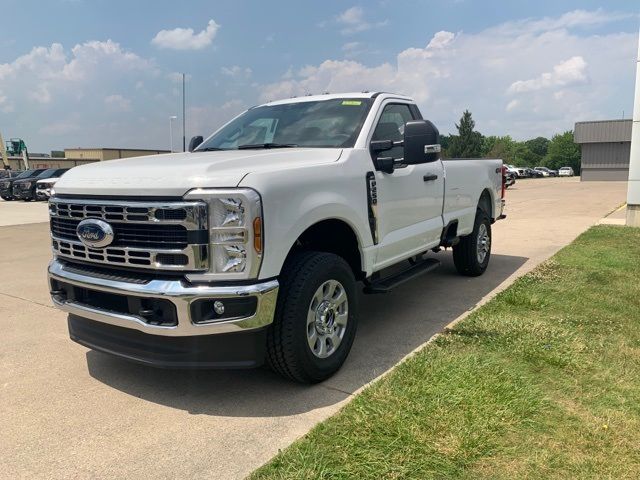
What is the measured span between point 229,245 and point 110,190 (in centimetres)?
89

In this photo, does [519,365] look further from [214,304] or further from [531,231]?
[531,231]

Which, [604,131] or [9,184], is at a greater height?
[604,131]

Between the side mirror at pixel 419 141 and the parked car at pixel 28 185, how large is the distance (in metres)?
25.5

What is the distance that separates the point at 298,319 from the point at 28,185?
27088 mm

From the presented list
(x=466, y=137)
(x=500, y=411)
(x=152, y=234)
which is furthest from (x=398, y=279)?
(x=466, y=137)

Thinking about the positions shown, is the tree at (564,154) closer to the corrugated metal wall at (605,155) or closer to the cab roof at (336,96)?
the corrugated metal wall at (605,155)

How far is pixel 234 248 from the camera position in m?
3.14

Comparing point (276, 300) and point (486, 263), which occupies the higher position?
point (276, 300)

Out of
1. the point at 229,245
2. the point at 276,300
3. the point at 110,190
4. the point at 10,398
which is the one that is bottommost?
the point at 10,398

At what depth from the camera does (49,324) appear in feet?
17.2

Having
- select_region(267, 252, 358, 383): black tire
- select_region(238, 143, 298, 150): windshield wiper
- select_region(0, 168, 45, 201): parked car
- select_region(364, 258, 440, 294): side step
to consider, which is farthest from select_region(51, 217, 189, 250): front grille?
select_region(0, 168, 45, 201): parked car

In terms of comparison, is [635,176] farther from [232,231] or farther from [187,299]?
[187,299]

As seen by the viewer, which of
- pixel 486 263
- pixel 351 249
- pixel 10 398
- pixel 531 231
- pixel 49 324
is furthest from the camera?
pixel 531 231

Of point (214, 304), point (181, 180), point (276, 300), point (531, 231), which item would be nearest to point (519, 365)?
point (276, 300)
